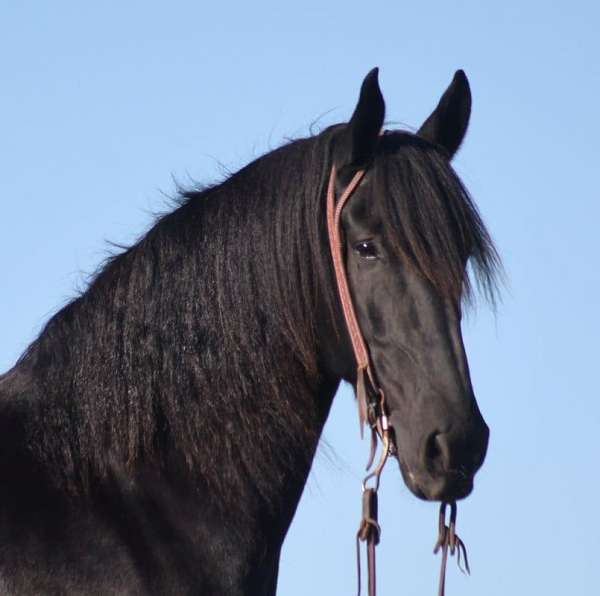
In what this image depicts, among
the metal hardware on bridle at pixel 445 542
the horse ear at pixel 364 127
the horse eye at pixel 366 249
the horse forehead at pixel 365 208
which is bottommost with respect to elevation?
the metal hardware on bridle at pixel 445 542

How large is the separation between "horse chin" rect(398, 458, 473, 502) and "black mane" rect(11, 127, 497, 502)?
1.93 feet

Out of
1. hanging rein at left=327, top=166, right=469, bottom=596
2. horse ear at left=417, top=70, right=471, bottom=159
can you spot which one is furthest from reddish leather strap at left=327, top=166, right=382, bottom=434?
horse ear at left=417, top=70, right=471, bottom=159

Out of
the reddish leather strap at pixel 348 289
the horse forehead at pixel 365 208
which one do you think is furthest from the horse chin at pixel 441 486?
the horse forehead at pixel 365 208

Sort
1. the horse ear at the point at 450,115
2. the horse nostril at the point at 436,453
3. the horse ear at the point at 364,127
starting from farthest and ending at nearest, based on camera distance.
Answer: the horse ear at the point at 450,115
the horse ear at the point at 364,127
the horse nostril at the point at 436,453

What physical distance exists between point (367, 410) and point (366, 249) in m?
0.64

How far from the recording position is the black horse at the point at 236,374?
15.8ft

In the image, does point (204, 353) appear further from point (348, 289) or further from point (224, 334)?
point (348, 289)

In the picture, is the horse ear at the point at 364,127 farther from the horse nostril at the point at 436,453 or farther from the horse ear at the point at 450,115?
the horse nostril at the point at 436,453

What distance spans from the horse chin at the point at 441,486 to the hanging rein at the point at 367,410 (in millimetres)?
186

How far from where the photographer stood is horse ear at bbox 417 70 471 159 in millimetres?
5785

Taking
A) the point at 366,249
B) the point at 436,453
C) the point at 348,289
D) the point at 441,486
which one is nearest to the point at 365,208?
the point at 366,249

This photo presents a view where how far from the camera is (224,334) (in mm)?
5242

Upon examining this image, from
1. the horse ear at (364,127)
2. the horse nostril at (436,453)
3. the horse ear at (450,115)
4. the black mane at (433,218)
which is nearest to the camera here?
the horse nostril at (436,453)

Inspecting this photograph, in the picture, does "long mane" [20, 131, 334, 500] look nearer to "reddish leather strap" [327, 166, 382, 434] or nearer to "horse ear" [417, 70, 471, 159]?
"reddish leather strap" [327, 166, 382, 434]
